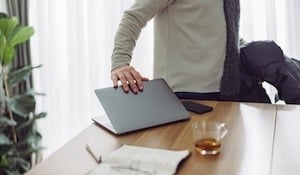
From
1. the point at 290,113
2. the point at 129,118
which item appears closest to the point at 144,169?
the point at 129,118

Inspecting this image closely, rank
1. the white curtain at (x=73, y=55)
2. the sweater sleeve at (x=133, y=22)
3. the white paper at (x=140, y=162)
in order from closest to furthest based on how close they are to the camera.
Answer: the white paper at (x=140, y=162)
the sweater sleeve at (x=133, y=22)
the white curtain at (x=73, y=55)

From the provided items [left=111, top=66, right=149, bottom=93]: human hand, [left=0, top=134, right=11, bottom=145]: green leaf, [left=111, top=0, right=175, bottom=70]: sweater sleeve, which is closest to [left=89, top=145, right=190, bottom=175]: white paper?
[left=111, top=66, right=149, bottom=93]: human hand

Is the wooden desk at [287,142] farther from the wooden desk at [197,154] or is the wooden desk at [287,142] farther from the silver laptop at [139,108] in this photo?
the silver laptop at [139,108]

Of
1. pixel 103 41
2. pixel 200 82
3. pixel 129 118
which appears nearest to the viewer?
pixel 129 118

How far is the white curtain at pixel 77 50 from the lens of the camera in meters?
2.56

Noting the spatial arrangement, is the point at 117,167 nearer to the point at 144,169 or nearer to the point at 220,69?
the point at 144,169

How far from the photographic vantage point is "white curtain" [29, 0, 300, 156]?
8.41 feet

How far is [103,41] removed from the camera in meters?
2.78

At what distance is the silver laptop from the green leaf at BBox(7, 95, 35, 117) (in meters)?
1.33

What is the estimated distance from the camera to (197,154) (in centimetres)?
108

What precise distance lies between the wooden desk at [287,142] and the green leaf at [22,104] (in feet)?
5.28

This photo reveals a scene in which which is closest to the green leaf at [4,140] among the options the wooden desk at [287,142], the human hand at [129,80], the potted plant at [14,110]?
the potted plant at [14,110]

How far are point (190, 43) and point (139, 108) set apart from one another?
1.28 feet

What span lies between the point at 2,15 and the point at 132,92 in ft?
4.98
